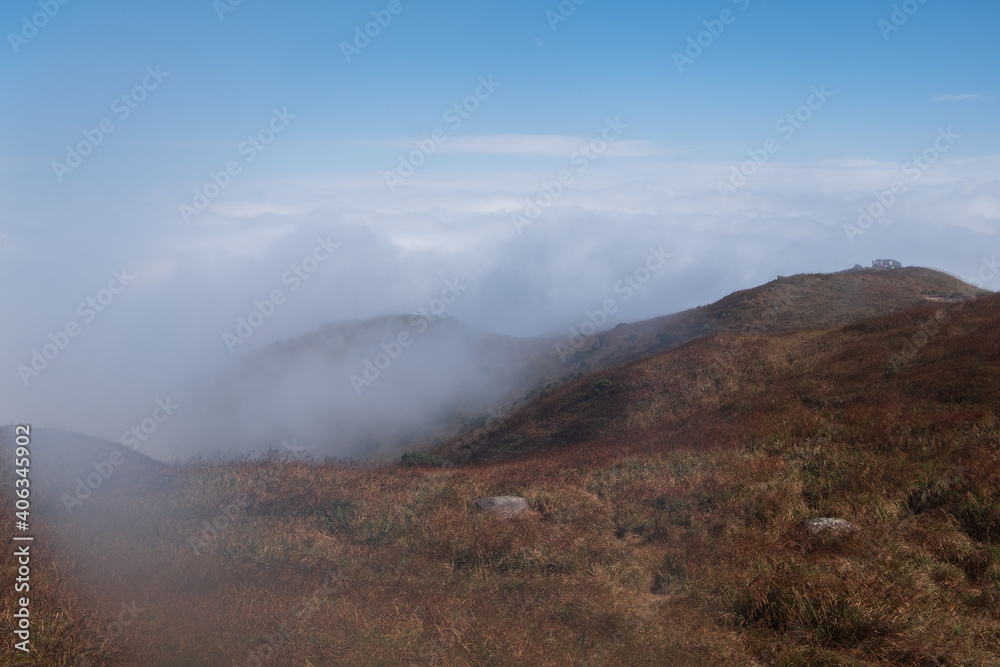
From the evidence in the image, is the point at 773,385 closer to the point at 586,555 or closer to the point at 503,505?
the point at 503,505

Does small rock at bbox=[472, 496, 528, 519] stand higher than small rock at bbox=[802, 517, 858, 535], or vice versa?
small rock at bbox=[802, 517, 858, 535]

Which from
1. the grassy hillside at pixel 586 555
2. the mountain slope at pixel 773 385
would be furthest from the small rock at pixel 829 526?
the mountain slope at pixel 773 385

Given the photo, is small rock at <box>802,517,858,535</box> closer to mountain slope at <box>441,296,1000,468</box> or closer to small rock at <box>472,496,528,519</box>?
small rock at <box>472,496,528,519</box>

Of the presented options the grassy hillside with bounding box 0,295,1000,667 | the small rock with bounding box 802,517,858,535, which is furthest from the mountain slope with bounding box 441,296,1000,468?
the small rock with bounding box 802,517,858,535

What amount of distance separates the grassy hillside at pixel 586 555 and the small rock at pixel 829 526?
247 millimetres

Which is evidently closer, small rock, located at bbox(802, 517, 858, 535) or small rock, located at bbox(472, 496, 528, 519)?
small rock, located at bbox(802, 517, 858, 535)

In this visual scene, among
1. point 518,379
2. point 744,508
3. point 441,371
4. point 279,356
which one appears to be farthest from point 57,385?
point 744,508

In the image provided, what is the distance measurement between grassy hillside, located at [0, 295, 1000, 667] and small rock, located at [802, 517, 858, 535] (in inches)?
9.7

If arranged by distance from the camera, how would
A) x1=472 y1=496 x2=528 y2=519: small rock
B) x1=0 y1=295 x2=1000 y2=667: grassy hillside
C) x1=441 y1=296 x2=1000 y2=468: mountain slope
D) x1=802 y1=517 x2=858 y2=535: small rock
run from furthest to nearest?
x1=441 y1=296 x2=1000 y2=468: mountain slope < x1=472 y1=496 x2=528 y2=519: small rock < x1=802 y1=517 x2=858 y2=535: small rock < x1=0 y1=295 x2=1000 y2=667: grassy hillside

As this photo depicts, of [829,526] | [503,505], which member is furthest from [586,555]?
[829,526]

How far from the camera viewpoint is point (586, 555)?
10133mm

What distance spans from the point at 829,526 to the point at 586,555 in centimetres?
421

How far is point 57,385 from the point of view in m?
195

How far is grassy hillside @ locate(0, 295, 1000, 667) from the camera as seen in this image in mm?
6934
